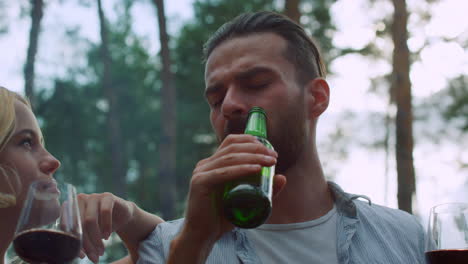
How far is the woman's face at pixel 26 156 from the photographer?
2.13 m

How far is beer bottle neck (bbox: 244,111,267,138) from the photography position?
1934 millimetres

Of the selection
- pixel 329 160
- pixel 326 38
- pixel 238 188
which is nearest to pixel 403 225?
pixel 238 188

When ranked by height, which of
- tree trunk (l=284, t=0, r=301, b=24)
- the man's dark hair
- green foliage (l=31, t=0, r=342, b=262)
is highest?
tree trunk (l=284, t=0, r=301, b=24)

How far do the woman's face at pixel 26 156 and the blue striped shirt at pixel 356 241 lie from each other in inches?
22.0

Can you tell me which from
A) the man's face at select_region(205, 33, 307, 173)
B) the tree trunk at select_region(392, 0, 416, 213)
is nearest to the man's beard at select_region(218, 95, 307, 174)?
the man's face at select_region(205, 33, 307, 173)

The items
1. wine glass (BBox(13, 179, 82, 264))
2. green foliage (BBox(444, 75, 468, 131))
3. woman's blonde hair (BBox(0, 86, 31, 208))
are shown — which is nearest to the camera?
wine glass (BBox(13, 179, 82, 264))

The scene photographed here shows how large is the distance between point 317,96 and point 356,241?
84 centimetres

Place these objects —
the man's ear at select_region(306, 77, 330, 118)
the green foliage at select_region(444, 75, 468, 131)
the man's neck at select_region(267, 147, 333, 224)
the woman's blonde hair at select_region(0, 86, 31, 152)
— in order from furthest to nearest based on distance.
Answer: the green foliage at select_region(444, 75, 468, 131)
the man's ear at select_region(306, 77, 330, 118)
the man's neck at select_region(267, 147, 333, 224)
the woman's blonde hair at select_region(0, 86, 31, 152)

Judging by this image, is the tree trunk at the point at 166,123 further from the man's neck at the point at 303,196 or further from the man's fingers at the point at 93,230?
the man's fingers at the point at 93,230

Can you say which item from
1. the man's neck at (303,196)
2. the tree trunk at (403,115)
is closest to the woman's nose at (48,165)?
the man's neck at (303,196)

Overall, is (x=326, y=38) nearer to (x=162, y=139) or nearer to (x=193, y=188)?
(x=162, y=139)

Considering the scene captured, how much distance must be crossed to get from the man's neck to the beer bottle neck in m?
0.46

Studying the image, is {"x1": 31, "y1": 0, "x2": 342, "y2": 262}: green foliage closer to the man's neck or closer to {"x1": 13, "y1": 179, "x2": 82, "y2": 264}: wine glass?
the man's neck

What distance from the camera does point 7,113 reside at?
2.26 m
